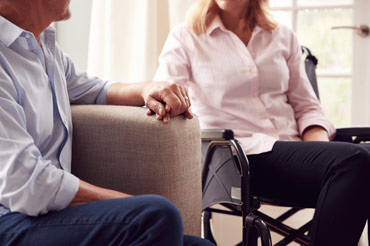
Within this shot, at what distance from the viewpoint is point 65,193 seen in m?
1.09

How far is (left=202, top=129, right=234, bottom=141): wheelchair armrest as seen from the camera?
1.61m

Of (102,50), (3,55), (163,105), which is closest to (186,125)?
(163,105)

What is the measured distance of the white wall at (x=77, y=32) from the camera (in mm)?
2711

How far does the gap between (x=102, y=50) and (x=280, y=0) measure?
3.09 ft

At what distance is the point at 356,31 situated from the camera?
2.60 meters

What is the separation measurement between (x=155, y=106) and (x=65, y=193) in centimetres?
38

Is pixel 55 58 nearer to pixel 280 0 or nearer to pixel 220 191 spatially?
pixel 220 191

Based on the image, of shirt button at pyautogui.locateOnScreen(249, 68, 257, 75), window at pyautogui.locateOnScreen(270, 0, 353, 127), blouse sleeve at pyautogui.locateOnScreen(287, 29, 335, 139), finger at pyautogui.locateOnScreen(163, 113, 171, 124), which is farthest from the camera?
window at pyautogui.locateOnScreen(270, 0, 353, 127)

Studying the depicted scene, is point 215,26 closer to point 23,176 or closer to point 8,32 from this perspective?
point 8,32

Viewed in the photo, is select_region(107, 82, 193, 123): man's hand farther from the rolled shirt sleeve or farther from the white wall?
the white wall

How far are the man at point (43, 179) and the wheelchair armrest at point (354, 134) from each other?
3.01 ft

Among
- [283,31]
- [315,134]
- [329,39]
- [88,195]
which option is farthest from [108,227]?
[329,39]

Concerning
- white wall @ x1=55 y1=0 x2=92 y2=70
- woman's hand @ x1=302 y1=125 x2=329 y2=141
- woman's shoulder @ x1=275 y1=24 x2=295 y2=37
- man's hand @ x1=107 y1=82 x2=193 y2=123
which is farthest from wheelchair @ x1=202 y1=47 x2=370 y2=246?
white wall @ x1=55 y1=0 x2=92 y2=70

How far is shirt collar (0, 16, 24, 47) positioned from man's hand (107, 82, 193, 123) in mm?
385
